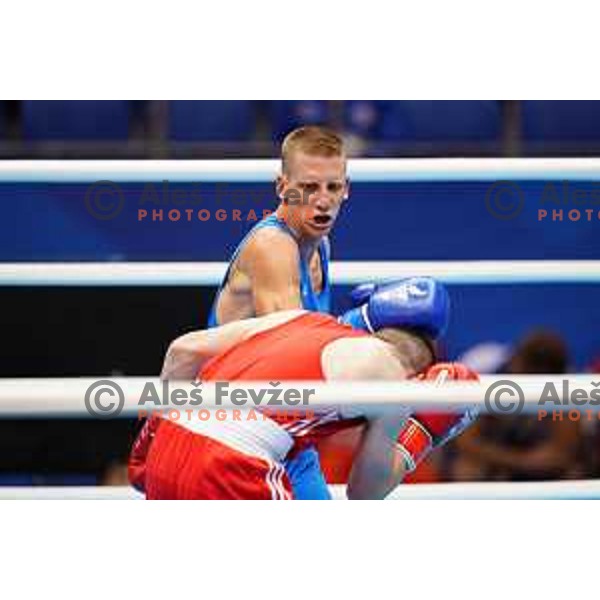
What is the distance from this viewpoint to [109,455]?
1585 millimetres

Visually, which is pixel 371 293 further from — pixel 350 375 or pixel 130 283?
pixel 130 283

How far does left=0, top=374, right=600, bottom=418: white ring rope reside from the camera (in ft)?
3.41

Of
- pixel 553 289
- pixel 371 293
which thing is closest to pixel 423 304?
pixel 371 293

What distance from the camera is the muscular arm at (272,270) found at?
1.53 m

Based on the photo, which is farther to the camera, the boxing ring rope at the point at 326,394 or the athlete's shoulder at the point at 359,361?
the athlete's shoulder at the point at 359,361

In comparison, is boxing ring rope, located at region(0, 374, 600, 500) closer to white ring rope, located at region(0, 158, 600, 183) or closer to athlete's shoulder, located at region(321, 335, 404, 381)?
athlete's shoulder, located at region(321, 335, 404, 381)

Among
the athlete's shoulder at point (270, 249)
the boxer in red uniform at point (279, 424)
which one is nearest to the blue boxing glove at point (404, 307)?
the boxer in red uniform at point (279, 424)

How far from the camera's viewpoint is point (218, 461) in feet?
4.99

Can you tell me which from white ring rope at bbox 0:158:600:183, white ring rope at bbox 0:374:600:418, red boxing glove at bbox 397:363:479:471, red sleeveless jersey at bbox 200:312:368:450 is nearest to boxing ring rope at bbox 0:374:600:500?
white ring rope at bbox 0:374:600:418

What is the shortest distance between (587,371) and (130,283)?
0.63 meters
